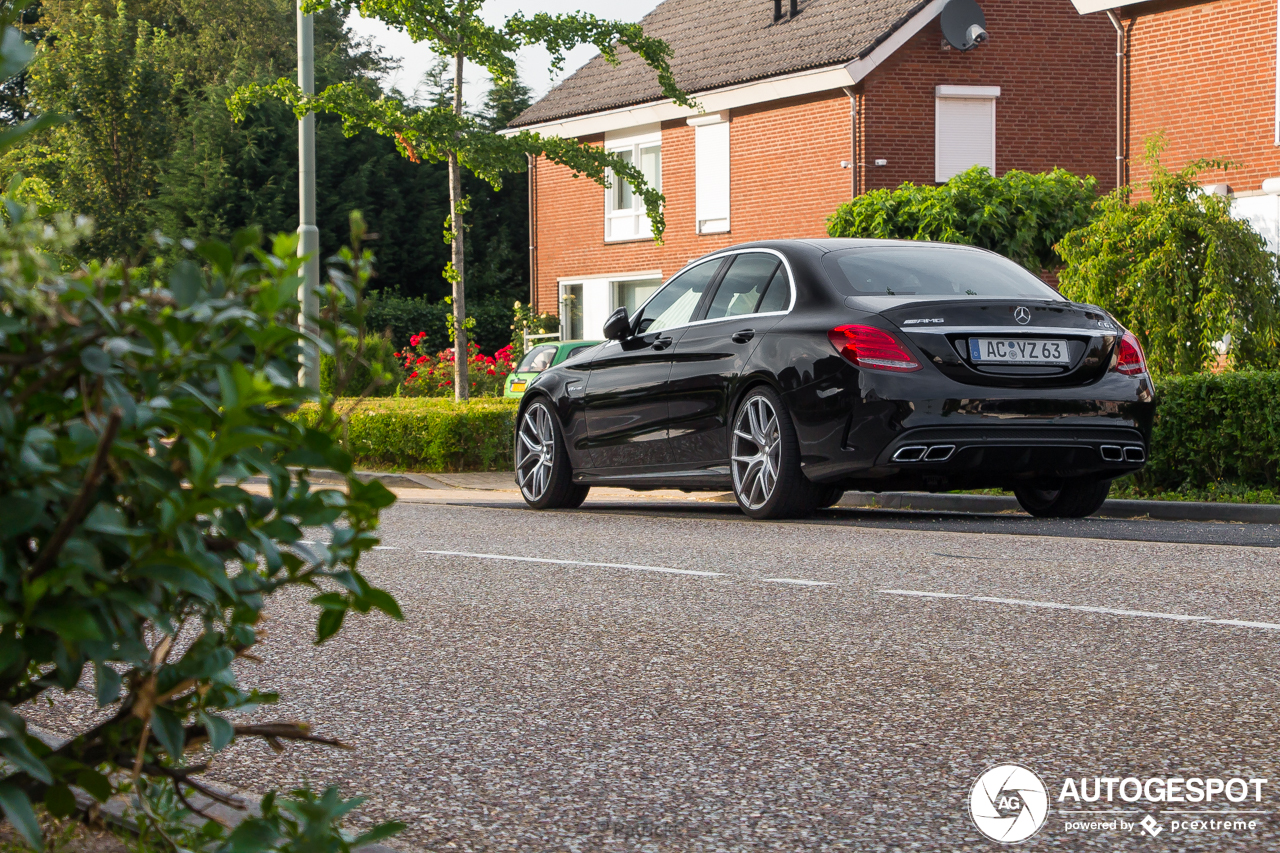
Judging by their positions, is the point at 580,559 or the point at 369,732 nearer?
the point at 369,732

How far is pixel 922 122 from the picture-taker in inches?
1102

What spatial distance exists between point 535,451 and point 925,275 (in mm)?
3278

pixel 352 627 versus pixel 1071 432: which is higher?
pixel 1071 432

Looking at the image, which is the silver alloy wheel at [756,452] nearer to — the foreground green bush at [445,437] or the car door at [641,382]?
the car door at [641,382]

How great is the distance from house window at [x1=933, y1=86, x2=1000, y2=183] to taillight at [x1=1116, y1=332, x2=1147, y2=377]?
19.6 meters

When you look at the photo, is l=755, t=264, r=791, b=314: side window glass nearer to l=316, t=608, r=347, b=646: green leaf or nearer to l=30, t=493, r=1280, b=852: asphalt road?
l=30, t=493, r=1280, b=852: asphalt road

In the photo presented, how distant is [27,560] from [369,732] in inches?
102

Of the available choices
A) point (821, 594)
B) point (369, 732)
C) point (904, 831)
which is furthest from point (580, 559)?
point (904, 831)

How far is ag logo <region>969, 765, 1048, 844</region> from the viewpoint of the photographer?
10.7 ft

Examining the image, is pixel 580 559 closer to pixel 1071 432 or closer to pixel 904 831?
pixel 1071 432

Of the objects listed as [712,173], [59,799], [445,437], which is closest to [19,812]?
[59,799]

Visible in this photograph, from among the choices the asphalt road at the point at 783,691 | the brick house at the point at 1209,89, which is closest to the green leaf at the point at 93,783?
the asphalt road at the point at 783,691

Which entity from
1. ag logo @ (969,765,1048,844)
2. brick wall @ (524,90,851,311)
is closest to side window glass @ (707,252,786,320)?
ag logo @ (969,765,1048,844)

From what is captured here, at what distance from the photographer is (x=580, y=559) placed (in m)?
8.00
